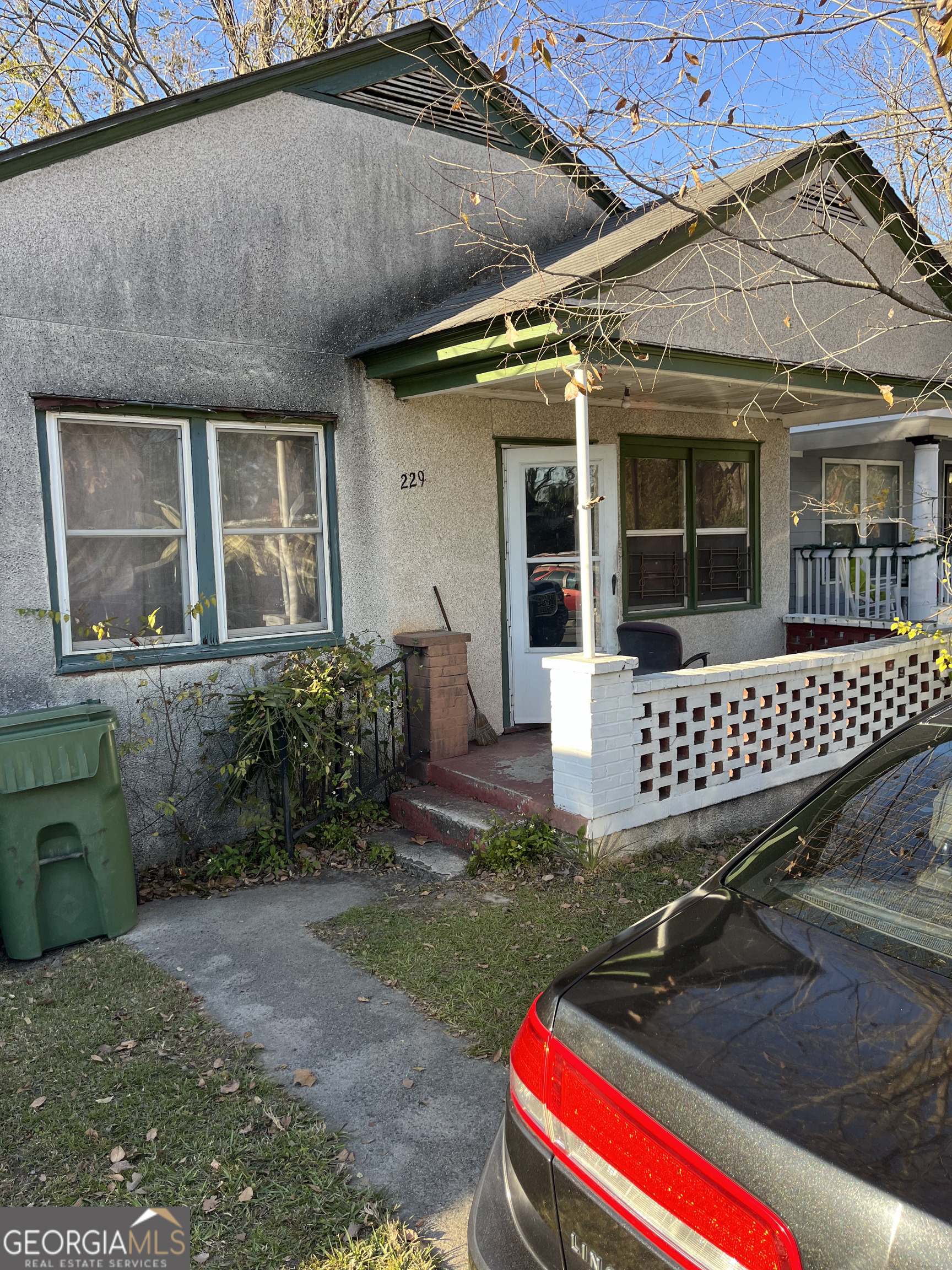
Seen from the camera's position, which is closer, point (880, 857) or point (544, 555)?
point (880, 857)

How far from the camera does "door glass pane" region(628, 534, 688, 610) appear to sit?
8477 millimetres

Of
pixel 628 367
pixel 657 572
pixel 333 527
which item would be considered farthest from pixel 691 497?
pixel 333 527

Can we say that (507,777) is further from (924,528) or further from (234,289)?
(924,528)

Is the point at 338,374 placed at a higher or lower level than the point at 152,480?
higher

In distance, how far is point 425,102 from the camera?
719 centimetres

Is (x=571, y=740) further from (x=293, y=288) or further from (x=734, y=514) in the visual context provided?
(x=734, y=514)

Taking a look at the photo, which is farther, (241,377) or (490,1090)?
(241,377)

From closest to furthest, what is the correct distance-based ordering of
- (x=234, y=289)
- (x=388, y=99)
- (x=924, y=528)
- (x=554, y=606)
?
(x=234, y=289) < (x=388, y=99) < (x=554, y=606) < (x=924, y=528)

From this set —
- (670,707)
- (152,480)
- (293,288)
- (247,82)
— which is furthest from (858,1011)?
(247,82)

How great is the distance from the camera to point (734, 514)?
927 cm

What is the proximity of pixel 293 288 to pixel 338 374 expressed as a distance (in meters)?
0.64

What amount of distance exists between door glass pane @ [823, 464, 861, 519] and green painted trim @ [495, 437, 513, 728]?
20.3 ft

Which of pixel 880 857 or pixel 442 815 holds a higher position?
pixel 880 857

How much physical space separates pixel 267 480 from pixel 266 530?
0.35 metres
